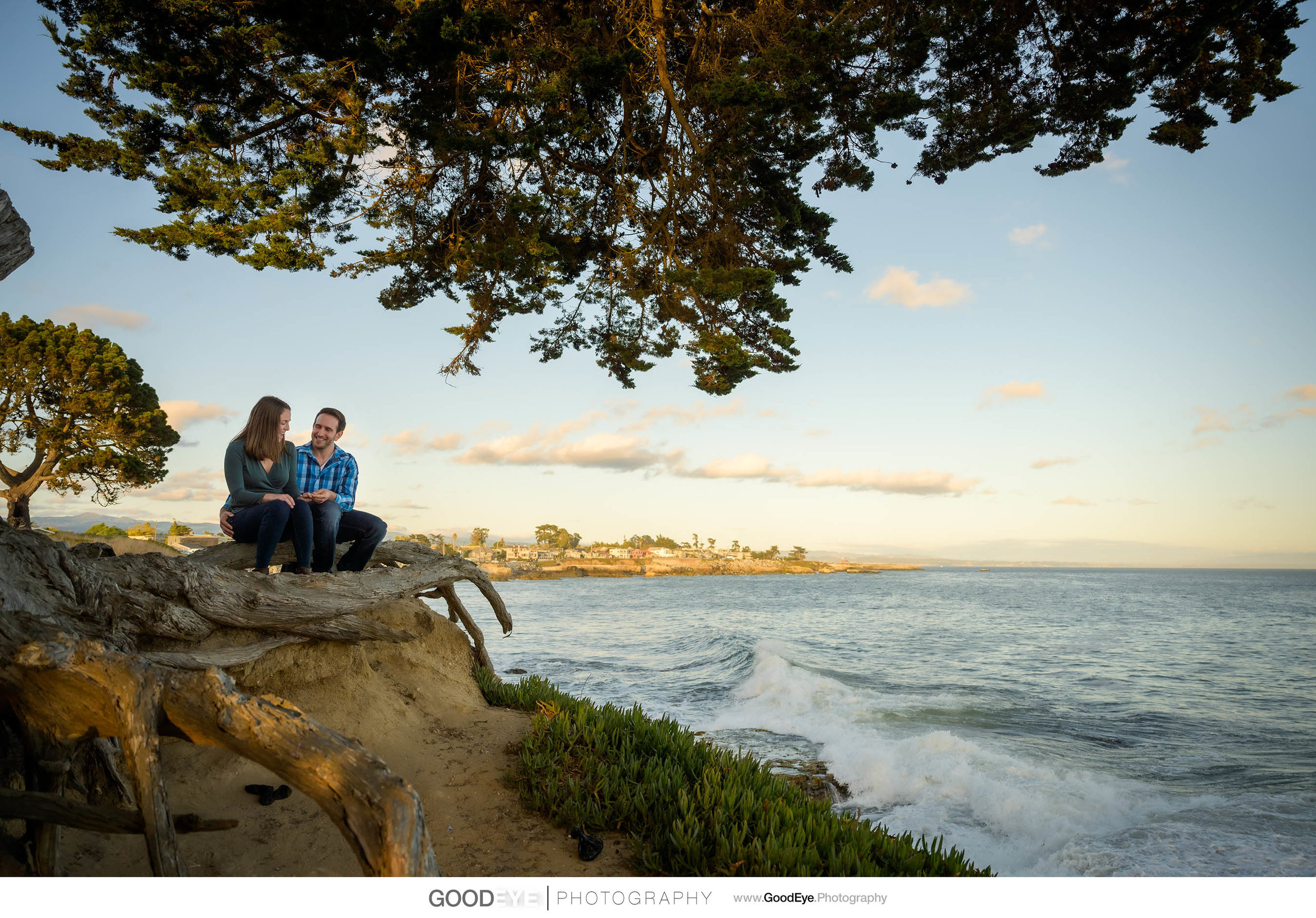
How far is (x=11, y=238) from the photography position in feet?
12.3

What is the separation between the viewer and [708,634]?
26.2 meters

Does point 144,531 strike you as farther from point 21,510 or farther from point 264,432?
point 264,432

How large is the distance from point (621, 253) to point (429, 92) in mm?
2735

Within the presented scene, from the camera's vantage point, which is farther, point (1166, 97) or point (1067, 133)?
point (1067, 133)

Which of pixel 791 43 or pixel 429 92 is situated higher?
pixel 791 43

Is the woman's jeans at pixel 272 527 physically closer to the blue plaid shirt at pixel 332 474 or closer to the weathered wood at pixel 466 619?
the blue plaid shirt at pixel 332 474

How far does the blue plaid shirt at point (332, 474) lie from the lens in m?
A: 5.81

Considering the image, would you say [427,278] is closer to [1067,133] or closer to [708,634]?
[1067,133]

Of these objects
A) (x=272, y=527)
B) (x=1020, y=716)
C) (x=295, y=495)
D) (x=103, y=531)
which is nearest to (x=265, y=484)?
(x=295, y=495)

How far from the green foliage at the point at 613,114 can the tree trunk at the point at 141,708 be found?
148 inches

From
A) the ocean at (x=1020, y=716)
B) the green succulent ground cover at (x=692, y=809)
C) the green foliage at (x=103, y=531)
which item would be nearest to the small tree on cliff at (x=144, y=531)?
the green foliage at (x=103, y=531)

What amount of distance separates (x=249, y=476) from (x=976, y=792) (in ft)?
29.6

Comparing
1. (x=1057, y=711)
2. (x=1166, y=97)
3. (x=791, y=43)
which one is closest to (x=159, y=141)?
(x=791, y=43)

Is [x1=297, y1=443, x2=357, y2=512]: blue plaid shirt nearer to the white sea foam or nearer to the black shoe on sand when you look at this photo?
the black shoe on sand
